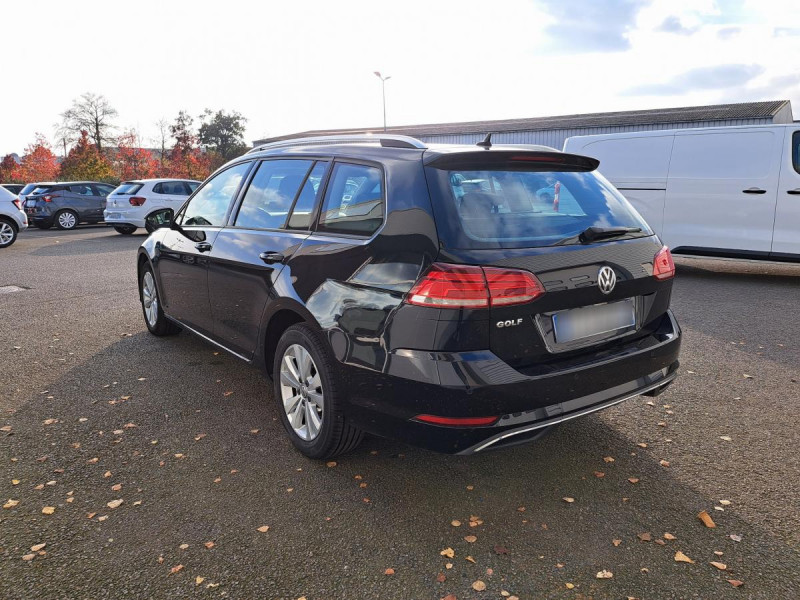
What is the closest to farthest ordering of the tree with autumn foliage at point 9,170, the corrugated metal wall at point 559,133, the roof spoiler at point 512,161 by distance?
the roof spoiler at point 512,161
the corrugated metal wall at point 559,133
the tree with autumn foliage at point 9,170

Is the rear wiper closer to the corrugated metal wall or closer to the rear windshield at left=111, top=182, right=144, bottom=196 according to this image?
the rear windshield at left=111, top=182, right=144, bottom=196

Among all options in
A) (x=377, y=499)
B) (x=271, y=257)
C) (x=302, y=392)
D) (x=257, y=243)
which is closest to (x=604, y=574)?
(x=377, y=499)

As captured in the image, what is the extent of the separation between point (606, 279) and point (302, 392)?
5.66 feet

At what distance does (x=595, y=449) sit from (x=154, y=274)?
407 centimetres

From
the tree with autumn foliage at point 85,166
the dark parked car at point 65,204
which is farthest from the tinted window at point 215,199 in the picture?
the tree with autumn foliage at point 85,166

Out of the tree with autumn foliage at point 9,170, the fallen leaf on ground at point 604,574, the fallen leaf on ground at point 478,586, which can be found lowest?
the fallen leaf on ground at point 478,586

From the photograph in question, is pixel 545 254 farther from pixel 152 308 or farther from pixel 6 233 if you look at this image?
pixel 6 233

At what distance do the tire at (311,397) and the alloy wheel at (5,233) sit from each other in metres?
14.8

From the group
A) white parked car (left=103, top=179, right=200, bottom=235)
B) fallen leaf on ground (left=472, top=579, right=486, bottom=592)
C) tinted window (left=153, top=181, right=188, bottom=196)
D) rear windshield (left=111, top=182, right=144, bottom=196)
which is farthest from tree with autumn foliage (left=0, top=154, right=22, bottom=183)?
fallen leaf on ground (left=472, top=579, right=486, bottom=592)

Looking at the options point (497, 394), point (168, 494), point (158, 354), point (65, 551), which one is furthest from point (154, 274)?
point (497, 394)

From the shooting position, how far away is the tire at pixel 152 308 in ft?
19.3

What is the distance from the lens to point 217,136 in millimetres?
71250

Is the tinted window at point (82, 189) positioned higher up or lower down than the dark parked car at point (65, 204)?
higher up

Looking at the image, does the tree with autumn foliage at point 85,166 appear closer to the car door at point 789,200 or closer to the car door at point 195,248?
the car door at point 195,248
